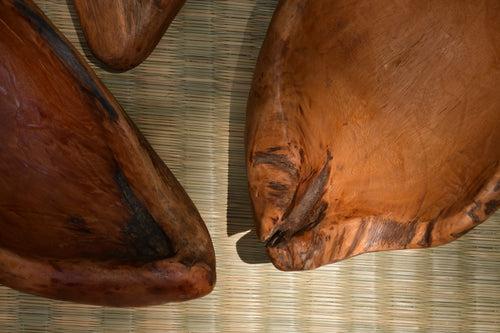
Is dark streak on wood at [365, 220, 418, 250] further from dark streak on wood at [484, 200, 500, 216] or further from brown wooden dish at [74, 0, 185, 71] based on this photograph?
brown wooden dish at [74, 0, 185, 71]

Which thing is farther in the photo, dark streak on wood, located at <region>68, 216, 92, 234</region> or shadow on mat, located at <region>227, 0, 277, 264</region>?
shadow on mat, located at <region>227, 0, 277, 264</region>

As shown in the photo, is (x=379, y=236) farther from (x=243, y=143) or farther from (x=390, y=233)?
(x=243, y=143)

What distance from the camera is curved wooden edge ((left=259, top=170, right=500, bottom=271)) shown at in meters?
0.87

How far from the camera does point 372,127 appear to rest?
988 mm

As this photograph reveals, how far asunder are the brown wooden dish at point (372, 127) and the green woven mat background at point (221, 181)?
0.48ft

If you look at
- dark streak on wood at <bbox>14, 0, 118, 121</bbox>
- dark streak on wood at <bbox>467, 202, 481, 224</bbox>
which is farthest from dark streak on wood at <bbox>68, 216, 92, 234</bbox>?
dark streak on wood at <bbox>467, 202, 481, 224</bbox>

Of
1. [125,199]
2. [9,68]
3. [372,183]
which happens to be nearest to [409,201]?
[372,183]

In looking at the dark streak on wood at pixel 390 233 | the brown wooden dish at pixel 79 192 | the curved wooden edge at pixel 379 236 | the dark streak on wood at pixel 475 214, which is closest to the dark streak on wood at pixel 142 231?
the brown wooden dish at pixel 79 192

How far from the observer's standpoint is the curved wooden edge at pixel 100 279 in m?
0.82

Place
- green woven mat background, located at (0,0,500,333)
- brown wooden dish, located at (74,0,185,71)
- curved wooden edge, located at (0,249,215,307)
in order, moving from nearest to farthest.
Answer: curved wooden edge, located at (0,249,215,307), brown wooden dish, located at (74,0,185,71), green woven mat background, located at (0,0,500,333)

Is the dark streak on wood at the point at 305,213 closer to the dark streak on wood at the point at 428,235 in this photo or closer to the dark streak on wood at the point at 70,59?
the dark streak on wood at the point at 428,235

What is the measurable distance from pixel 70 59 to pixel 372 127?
1.31 feet

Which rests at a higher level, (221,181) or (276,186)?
(276,186)

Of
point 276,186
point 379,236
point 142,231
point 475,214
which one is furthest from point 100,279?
point 475,214
